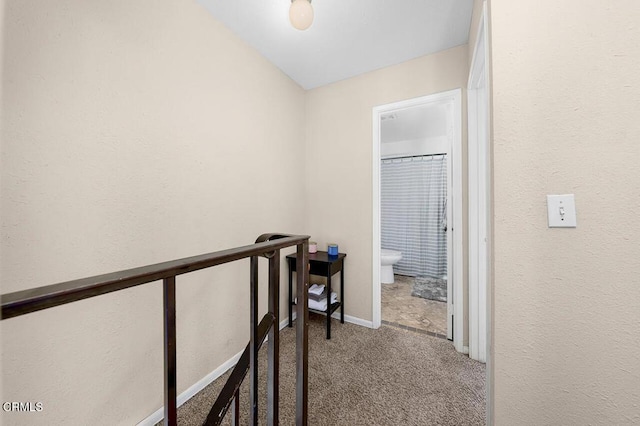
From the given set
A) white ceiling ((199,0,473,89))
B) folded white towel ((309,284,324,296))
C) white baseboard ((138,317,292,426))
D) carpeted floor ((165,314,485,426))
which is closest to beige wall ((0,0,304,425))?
white baseboard ((138,317,292,426))

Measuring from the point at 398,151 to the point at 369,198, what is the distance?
88.9 inches

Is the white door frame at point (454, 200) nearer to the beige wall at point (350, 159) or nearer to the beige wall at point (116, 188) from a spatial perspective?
the beige wall at point (350, 159)

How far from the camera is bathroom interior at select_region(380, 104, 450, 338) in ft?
10.9

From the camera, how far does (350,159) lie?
2.31 meters

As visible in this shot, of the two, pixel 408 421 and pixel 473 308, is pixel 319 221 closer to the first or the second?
pixel 473 308

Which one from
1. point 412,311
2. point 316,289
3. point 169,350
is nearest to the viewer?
point 169,350

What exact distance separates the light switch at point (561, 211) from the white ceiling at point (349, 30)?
1.40m

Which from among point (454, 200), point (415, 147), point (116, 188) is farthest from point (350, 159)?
point (415, 147)

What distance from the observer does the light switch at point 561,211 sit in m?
0.84

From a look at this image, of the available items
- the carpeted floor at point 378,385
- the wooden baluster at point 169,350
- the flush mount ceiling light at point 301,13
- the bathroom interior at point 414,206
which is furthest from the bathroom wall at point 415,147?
the wooden baluster at point 169,350

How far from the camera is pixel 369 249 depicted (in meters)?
2.24

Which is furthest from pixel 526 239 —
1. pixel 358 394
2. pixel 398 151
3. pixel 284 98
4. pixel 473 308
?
pixel 398 151

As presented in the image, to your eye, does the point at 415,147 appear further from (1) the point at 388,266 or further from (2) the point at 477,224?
(2) the point at 477,224

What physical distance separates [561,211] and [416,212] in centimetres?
315
